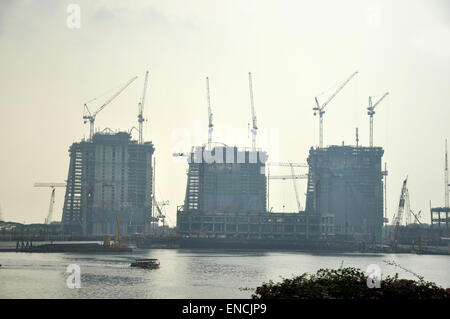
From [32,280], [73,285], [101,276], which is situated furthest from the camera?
[101,276]

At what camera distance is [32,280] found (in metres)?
118
